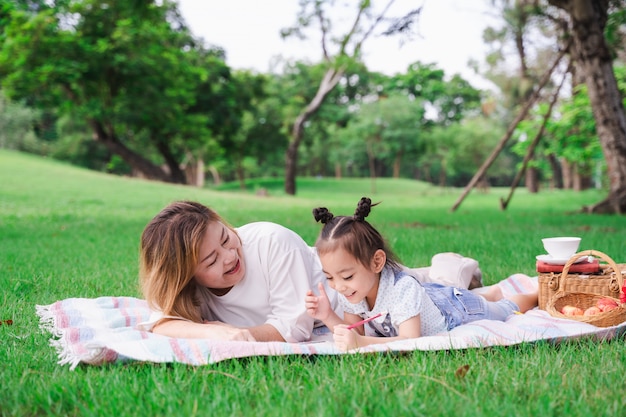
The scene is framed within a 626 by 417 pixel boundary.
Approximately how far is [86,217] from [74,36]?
13.9 metres

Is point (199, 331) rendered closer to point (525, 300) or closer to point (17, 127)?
point (525, 300)

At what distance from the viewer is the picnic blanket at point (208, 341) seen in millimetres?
2482

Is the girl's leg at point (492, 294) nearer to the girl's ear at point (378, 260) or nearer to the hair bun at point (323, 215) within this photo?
the girl's ear at point (378, 260)

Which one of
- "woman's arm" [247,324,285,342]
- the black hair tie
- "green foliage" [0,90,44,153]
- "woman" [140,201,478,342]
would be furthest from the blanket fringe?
"green foliage" [0,90,44,153]

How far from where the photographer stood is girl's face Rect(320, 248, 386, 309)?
108 inches

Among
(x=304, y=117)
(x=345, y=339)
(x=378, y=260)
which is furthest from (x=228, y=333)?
(x=304, y=117)

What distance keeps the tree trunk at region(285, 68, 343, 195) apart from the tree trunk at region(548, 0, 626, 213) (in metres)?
9.22

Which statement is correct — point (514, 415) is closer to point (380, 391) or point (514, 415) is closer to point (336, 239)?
point (380, 391)

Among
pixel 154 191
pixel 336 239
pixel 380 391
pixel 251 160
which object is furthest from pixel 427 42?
pixel 251 160

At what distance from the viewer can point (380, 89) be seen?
46281 mm

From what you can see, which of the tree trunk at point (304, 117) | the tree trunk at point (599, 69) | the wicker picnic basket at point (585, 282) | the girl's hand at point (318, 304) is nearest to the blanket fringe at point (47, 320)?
the girl's hand at point (318, 304)

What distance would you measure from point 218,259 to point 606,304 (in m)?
2.05

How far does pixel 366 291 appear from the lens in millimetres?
2861

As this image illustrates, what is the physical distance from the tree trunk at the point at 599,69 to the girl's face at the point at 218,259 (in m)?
8.41
